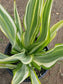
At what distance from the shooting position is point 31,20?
2.19 ft

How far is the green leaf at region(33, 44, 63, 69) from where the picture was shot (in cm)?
59

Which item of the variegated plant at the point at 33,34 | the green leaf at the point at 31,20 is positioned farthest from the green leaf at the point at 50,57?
the green leaf at the point at 31,20

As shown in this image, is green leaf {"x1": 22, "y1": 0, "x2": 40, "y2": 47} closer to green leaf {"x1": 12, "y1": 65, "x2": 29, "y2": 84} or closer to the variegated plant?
the variegated plant

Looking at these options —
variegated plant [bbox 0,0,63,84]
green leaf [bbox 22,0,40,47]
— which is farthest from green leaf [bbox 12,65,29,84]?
green leaf [bbox 22,0,40,47]

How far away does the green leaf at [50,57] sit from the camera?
1.94ft

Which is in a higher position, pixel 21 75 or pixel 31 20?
pixel 31 20

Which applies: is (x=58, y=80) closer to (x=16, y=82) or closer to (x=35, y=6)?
(x=16, y=82)

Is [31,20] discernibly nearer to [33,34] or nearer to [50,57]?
[33,34]

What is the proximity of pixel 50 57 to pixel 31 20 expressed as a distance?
7.5 inches

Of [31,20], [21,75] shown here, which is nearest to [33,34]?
[31,20]

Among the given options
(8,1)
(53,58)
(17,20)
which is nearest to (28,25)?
(17,20)

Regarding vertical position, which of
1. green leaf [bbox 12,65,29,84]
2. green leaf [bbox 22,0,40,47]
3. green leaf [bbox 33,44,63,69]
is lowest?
green leaf [bbox 12,65,29,84]

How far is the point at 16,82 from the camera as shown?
0.65 m

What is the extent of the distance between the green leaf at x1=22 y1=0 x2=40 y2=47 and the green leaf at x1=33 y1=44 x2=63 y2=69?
109 millimetres
